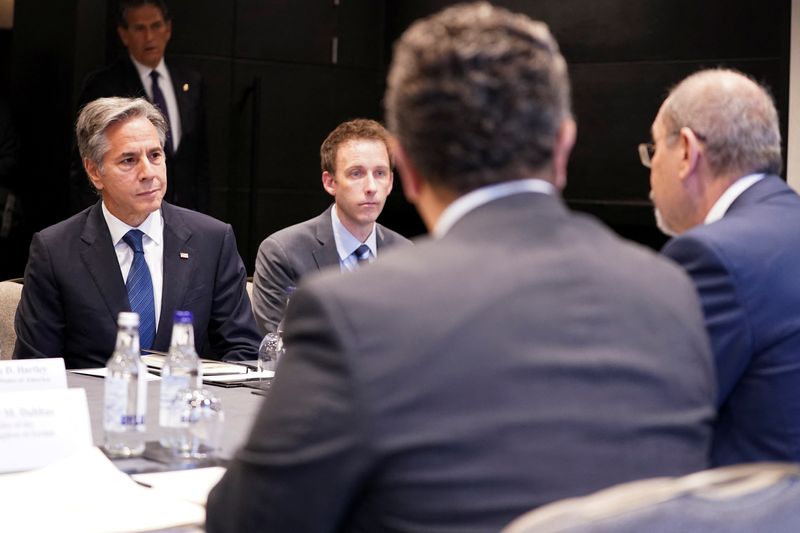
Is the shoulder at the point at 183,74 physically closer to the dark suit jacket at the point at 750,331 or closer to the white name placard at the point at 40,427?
the white name placard at the point at 40,427

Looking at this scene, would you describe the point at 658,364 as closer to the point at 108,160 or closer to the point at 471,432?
the point at 471,432

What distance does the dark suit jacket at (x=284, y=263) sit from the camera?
410 cm

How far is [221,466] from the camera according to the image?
2.06 m

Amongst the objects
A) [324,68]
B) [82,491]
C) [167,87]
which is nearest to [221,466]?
[82,491]

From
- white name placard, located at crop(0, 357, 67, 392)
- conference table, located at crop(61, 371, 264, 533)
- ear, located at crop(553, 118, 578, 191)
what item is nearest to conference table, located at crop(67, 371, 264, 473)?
conference table, located at crop(61, 371, 264, 533)

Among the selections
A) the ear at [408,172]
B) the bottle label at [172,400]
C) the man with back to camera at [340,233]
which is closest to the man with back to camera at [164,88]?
the man with back to camera at [340,233]

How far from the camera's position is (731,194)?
2207 millimetres

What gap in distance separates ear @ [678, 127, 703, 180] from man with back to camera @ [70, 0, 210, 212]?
176 inches

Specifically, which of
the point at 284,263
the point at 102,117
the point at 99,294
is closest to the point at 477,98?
the point at 99,294

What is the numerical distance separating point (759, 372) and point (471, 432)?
971 mm

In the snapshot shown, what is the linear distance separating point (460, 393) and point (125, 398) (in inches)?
42.1

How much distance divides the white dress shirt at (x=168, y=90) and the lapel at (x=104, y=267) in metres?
2.97

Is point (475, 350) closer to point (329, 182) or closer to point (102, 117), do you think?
point (102, 117)

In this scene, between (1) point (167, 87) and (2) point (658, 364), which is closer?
(2) point (658, 364)
